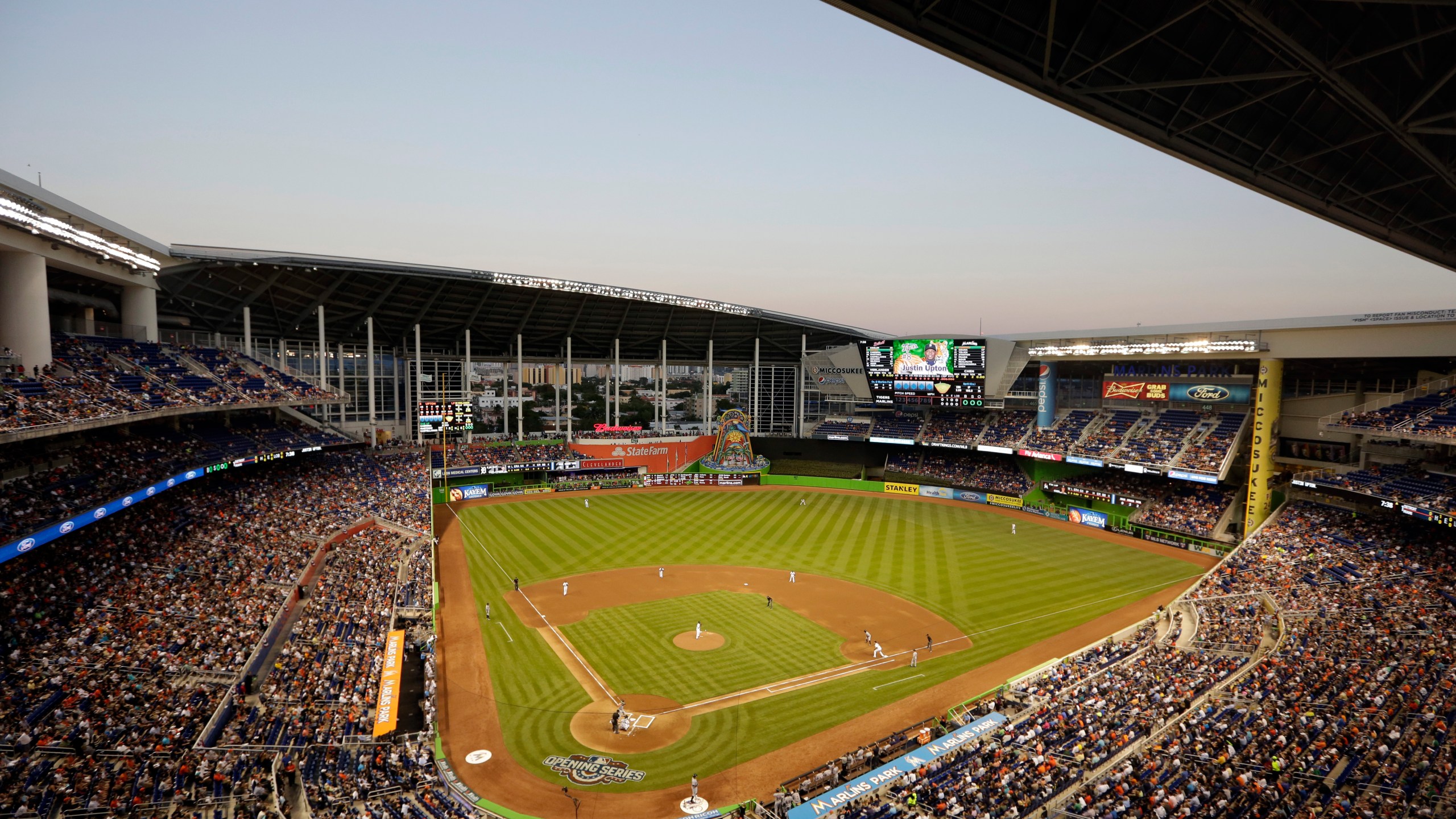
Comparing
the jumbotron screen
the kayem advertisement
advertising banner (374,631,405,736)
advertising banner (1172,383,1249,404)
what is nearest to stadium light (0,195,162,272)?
advertising banner (374,631,405,736)

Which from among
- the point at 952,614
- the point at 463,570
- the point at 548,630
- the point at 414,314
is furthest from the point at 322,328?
the point at 952,614

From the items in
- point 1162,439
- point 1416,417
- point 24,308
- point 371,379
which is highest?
point 24,308

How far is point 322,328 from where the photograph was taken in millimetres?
50375

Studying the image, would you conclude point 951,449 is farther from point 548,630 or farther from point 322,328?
point 322,328

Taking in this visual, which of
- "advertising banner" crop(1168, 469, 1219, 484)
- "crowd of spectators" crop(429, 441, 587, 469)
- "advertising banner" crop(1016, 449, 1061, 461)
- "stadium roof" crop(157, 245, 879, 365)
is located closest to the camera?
"advertising banner" crop(1168, 469, 1219, 484)

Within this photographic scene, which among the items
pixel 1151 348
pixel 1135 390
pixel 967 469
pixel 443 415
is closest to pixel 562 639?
pixel 443 415

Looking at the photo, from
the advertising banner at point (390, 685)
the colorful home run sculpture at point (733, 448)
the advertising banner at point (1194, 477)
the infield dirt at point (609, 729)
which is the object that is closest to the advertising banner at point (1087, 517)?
the advertising banner at point (1194, 477)

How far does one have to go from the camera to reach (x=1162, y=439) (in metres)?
47.2

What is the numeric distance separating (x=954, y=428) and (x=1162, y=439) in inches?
656

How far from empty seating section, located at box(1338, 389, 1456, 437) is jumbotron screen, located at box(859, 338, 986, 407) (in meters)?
23.1

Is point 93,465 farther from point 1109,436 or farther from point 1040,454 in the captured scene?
point 1109,436

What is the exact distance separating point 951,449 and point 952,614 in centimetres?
3459

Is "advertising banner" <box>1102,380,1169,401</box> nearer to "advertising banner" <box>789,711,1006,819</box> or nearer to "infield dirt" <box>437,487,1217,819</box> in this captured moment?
"infield dirt" <box>437,487,1217,819</box>

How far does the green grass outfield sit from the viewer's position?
20.7 meters
